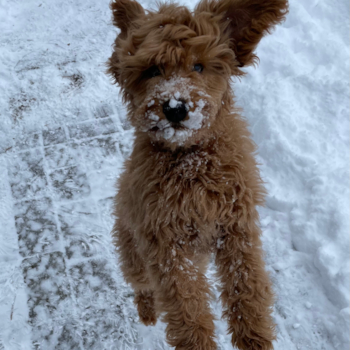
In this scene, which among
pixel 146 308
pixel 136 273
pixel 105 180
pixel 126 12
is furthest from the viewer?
pixel 105 180

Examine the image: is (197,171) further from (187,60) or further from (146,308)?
(146,308)

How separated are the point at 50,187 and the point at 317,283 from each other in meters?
2.96

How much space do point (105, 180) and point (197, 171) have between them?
219cm

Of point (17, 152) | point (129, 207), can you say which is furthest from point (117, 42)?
point (17, 152)

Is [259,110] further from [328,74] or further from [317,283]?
[317,283]

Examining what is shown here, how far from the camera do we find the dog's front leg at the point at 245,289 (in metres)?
2.43

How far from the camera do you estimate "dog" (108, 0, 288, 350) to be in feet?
7.59

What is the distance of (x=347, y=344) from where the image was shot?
3.18m

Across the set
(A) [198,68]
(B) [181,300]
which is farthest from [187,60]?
(B) [181,300]

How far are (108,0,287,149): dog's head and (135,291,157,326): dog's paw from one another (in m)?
1.63

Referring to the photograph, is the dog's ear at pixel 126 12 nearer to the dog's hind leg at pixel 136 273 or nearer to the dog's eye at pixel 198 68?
the dog's eye at pixel 198 68

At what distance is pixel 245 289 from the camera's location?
8.25 ft

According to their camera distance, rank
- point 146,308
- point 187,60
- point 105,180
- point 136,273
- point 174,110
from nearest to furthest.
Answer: point 174,110, point 187,60, point 136,273, point 146,308, point 105,180

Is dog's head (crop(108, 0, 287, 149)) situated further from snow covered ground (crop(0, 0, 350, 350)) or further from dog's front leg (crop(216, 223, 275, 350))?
snow covered ground (crop(0, 0, 350, 350))
